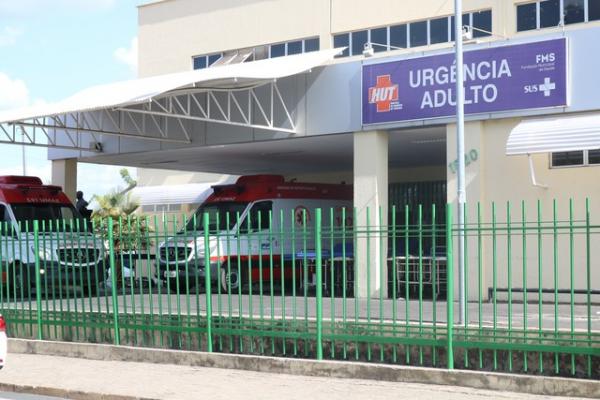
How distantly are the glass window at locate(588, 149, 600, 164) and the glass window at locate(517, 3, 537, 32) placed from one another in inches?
408

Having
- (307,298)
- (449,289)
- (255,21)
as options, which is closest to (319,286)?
(307,298)

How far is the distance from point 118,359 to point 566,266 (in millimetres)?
8899

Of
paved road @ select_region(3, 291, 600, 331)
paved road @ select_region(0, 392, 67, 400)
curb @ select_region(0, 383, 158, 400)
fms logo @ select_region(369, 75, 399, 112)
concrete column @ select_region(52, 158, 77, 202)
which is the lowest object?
paved road @ select_region(0, 392, 67, 400)

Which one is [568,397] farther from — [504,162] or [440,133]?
[440,133]

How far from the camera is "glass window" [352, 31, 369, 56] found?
3006cm

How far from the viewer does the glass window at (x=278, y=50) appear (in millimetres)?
31859

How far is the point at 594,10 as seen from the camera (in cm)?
2645

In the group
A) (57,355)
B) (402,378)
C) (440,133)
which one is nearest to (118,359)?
(57,355)

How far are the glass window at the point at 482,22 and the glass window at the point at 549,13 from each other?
Answer: 1.54 metres

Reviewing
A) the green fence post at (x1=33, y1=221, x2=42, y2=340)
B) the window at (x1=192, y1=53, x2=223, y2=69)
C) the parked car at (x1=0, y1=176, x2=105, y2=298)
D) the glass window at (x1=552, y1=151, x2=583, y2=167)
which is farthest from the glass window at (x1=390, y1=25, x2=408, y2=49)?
the green fence post at (x1=33, y1=221, x2=42, y2=340)

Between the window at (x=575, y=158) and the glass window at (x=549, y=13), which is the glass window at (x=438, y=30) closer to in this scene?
the glass window at (x=549, y=13)

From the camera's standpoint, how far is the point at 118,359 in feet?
42.7

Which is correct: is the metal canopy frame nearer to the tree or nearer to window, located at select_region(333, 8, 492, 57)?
the tree

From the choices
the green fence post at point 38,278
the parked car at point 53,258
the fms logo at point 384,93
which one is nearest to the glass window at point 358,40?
the fms logo at point 384,93
